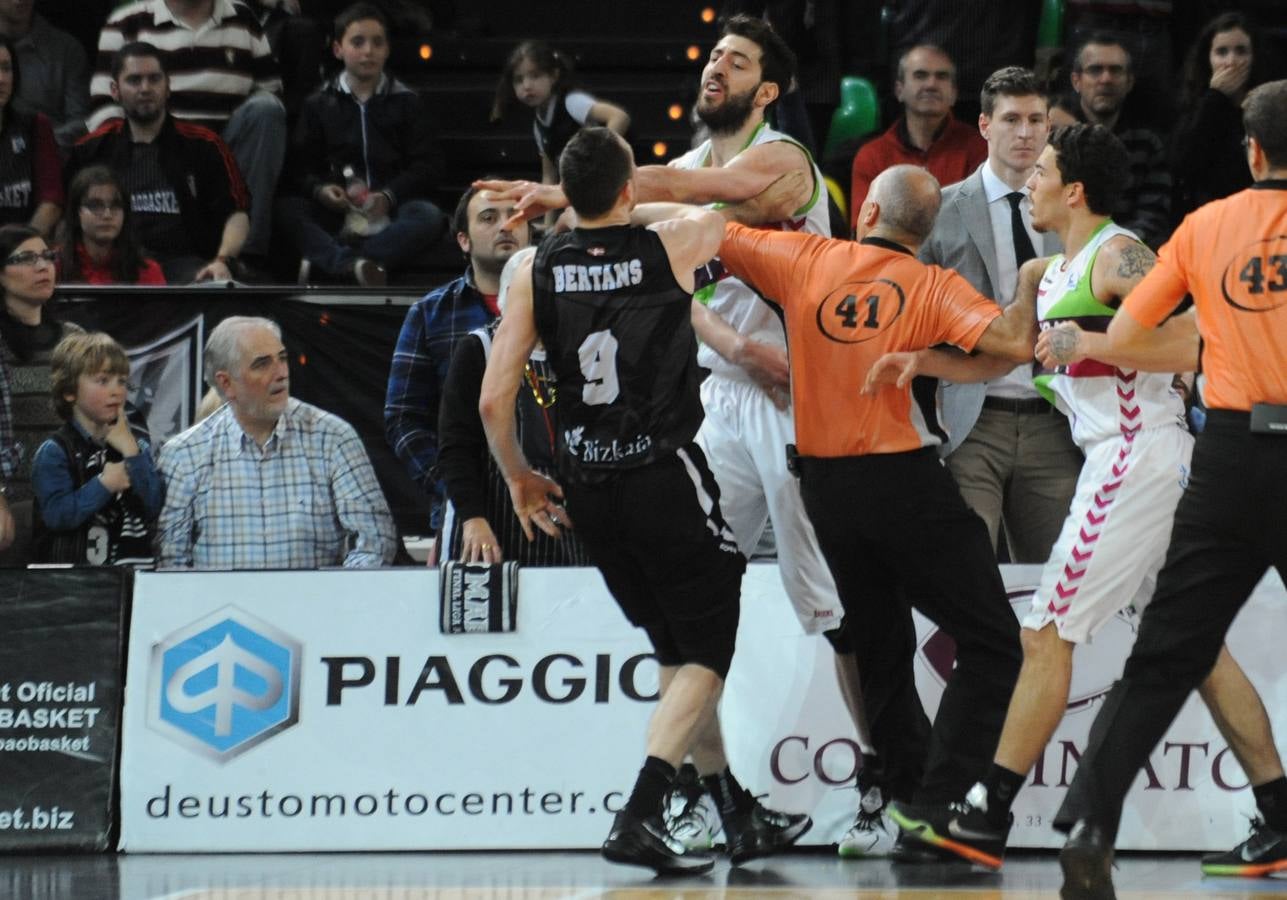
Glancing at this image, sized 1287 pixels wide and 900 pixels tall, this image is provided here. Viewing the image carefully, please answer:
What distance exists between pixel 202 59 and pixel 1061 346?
6.85m

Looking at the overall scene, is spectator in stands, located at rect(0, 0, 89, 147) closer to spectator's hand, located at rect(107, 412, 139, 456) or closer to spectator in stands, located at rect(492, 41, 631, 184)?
spectator in stands, located at rect(492, 41, 631, 184)

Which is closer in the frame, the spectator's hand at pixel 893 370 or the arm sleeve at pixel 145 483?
the spectator's hand at pixel 893 370

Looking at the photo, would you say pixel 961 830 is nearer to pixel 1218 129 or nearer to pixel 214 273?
pixel 214 273

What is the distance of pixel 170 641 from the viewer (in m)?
6.81

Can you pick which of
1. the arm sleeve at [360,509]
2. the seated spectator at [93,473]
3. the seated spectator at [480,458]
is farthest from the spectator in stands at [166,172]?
the seated spectator at [480,458]

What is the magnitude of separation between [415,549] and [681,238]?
2935mm

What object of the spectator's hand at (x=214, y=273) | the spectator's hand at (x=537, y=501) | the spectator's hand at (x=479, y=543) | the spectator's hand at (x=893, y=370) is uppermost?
the spectator's hand at (x=214, y=273)

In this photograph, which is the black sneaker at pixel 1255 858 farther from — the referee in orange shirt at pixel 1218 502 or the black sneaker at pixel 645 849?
the black sneaker at pixel 645 849

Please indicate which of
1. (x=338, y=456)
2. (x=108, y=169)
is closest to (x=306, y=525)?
(x=338, y=456)

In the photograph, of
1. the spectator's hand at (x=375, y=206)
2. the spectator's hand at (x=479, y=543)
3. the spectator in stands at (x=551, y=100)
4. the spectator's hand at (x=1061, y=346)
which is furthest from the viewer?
the spectator's hand at (x=375, y=206)

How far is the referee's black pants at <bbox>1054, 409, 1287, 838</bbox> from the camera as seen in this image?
5008 mm

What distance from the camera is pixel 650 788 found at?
5.83 meters

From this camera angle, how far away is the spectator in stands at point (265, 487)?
7316 millimetres

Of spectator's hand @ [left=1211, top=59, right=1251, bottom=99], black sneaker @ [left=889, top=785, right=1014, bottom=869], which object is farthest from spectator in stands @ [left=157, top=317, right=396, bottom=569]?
spectator's hand @ [left=1211, top=59, right=1251, bottom=99]
